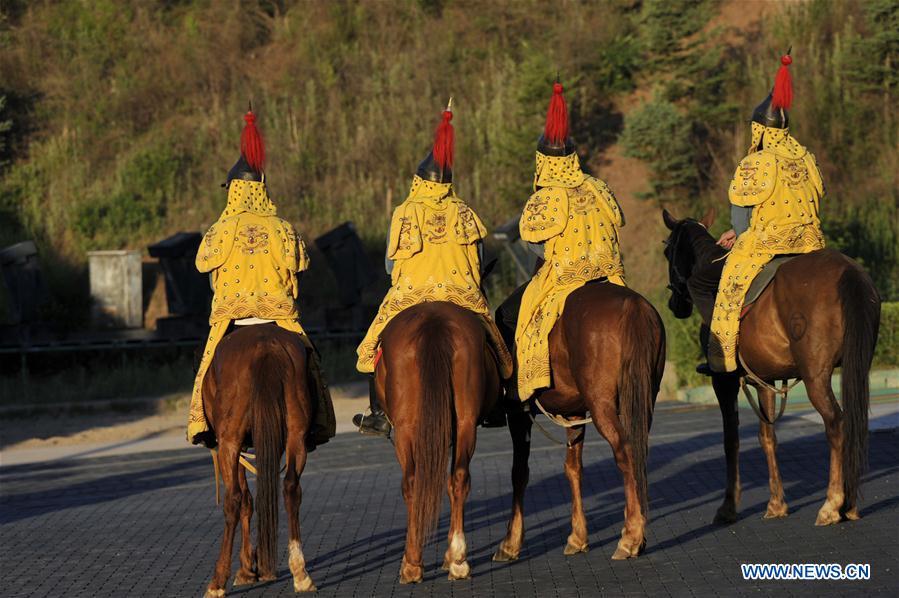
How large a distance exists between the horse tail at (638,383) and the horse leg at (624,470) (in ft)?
0.18

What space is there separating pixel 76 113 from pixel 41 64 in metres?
2.10

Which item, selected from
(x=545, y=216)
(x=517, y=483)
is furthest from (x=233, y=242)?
(x=517, y=483)

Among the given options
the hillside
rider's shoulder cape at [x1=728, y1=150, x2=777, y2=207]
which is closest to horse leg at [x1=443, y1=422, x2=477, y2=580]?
rider's shoulder cape at [x1=728, y1=150, x2=777, y2=207]

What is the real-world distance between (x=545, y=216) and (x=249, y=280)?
6.92ft

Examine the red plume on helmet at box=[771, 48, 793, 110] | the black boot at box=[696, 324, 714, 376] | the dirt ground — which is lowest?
the dirt ground

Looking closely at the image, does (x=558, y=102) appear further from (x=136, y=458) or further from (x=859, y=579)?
(x=136, y=458)

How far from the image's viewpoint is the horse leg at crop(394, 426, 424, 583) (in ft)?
27.3

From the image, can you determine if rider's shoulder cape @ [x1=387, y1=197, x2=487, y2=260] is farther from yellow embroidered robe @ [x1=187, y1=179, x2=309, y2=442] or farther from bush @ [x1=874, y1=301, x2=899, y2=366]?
bush @ [x1=874, y1=301, x2=899, y2=366]

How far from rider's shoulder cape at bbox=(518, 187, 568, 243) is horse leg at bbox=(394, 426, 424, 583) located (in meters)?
1.87

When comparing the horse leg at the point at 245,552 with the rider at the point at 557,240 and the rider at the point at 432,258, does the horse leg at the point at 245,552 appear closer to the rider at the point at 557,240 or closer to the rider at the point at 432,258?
the rider at the point at 432,258

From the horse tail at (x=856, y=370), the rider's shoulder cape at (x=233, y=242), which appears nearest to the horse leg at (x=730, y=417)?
the horse tail at (x=856, y=370)

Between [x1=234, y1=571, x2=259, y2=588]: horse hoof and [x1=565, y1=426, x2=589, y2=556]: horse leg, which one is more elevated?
[x1=565, y1=426, x2=589, y2=556]: horse leg

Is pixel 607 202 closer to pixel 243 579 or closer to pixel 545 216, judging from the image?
pixel 545 216

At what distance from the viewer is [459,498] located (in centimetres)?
850
